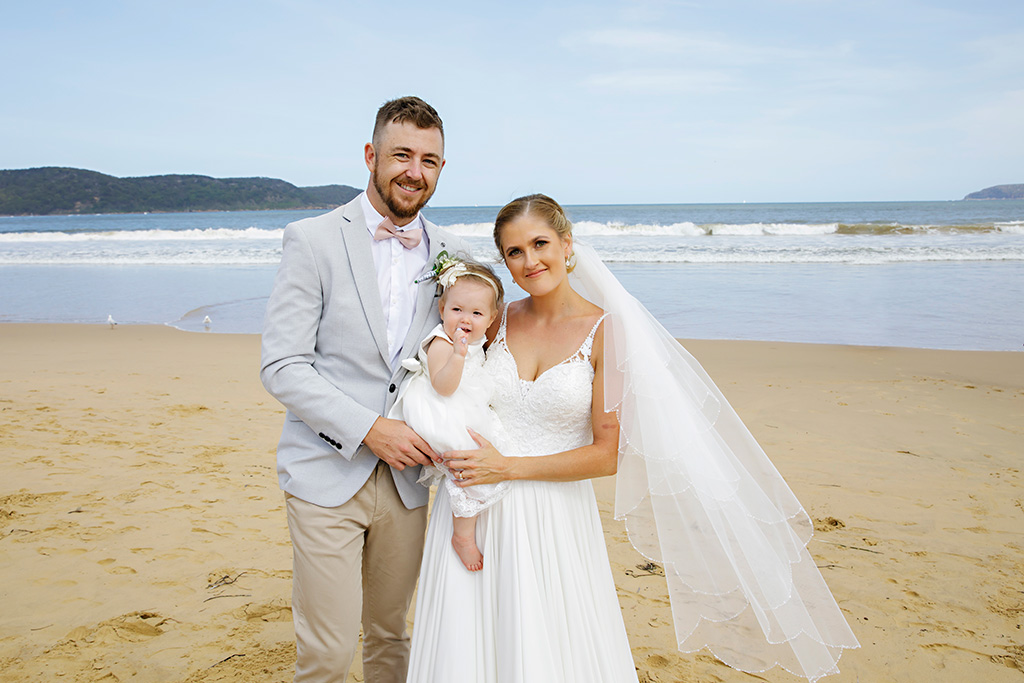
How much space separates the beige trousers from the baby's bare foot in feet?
1.16

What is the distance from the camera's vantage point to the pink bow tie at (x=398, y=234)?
Answer: 8.27 feet

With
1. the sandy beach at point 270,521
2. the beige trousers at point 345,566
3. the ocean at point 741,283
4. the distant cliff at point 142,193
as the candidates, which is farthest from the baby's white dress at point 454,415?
the distant cliff at point 142,193

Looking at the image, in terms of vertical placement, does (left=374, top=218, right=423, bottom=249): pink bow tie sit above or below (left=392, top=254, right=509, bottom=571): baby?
above

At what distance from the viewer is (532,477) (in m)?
2.31

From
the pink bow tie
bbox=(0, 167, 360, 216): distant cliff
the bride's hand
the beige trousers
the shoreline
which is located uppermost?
bbox=(0, 167, 360, 216): distant cliff

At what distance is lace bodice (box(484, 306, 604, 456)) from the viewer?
Answer: 7.84 ft

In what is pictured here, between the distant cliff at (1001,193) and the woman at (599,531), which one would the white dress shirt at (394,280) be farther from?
the distant cliff at (1001,193)

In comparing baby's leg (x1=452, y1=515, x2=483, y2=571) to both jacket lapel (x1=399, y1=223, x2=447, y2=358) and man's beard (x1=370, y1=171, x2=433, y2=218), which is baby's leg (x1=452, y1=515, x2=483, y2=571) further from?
man's beard (x1=370, y1=171, x2=433, y2=218)

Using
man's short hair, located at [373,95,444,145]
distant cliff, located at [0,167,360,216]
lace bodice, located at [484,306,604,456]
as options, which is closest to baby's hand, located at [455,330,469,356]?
lace bodice, located at [484,306,604,456]

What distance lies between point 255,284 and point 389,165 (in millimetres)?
15373

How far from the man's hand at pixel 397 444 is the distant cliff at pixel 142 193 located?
193 ft

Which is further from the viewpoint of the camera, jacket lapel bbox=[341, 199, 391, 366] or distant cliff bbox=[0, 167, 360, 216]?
distant cliff bbox=[0, 167, 360, 216]

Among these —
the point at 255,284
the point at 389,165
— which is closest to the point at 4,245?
the point at 255,284

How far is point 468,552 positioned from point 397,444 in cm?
43
